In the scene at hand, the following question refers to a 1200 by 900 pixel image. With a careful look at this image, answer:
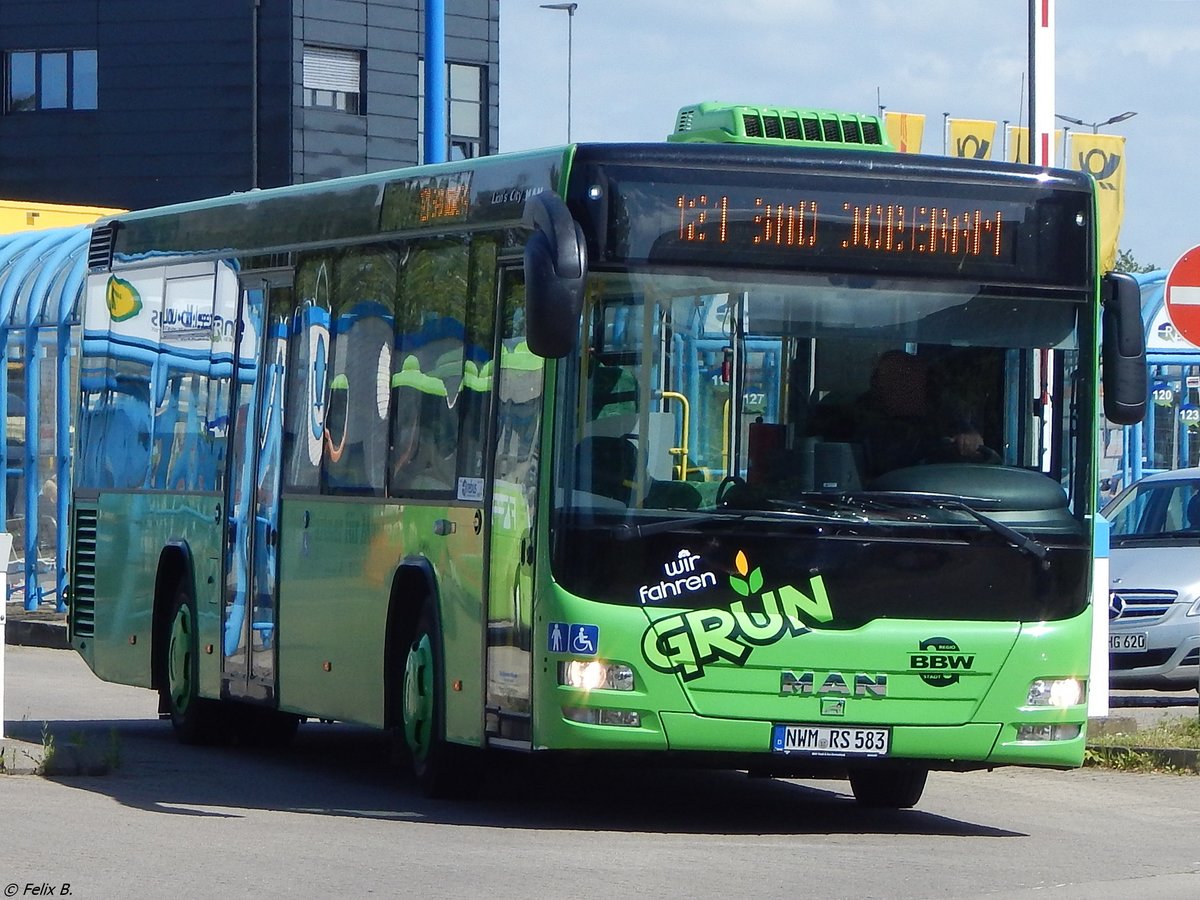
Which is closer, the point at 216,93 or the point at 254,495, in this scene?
the point at 254,495

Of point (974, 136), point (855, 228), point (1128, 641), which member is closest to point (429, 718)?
point (855, 228)

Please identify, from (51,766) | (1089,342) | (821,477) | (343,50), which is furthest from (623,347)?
(343,50)

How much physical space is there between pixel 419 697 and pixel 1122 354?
3.63 meters

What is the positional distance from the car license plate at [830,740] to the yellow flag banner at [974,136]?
48.1 m

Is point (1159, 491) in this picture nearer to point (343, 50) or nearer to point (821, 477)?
point (821, 477)

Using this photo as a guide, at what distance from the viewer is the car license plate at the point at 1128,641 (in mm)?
18297

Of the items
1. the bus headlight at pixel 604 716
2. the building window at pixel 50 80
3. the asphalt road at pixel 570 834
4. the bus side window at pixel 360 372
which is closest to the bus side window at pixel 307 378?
the bus side window at pixel 360 372

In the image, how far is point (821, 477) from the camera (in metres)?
10.6

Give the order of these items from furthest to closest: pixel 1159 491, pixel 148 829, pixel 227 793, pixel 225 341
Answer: pixel 1159 491 < pixel 225 341 < pixel 227 793 < pixel 148 829

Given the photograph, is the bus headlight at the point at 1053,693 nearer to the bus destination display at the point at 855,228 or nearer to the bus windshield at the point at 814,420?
the bus windshield at the point at 814,420

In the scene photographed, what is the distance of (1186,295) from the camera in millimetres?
14305

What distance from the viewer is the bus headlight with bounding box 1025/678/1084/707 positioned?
35.2 ft

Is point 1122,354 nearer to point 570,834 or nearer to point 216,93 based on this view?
point 570,834

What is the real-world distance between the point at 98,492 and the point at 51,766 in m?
4.30
